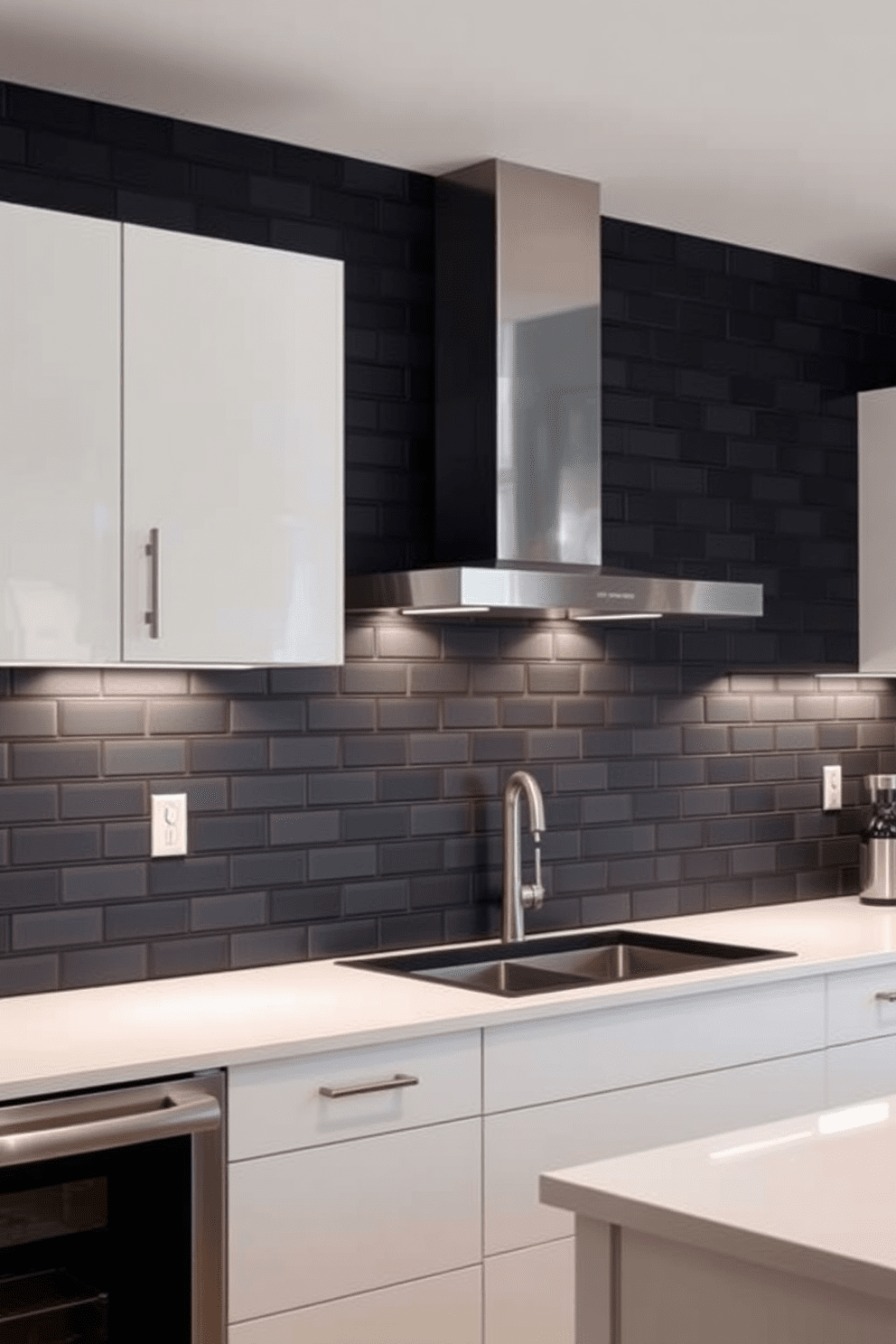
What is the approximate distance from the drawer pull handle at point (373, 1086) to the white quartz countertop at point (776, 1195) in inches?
35.7

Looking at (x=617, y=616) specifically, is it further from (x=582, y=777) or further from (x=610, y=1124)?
(x=610, y=1124)

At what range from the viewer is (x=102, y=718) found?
327cm

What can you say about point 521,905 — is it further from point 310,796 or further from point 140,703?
point 140,703

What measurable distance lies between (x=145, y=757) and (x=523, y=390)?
1055mm

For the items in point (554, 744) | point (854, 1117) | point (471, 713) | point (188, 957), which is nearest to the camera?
point (854, 1117)

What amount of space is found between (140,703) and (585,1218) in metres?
1.74

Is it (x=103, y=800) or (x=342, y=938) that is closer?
(x=103, y=800)

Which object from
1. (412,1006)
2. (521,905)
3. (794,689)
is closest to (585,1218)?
(412,1006)

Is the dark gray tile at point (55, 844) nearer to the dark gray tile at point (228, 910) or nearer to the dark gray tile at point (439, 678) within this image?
the dark gray tile at point (228, 910)

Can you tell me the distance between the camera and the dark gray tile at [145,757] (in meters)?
3.28

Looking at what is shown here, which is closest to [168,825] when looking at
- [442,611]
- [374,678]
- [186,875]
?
[186,875]

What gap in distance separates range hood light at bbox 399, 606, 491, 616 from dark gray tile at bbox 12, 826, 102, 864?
72 cm

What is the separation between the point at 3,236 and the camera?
2.76 m

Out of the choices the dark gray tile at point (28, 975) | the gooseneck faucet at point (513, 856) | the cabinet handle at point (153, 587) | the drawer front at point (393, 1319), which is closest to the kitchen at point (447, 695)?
the dark gray tile at point (28, 975)
